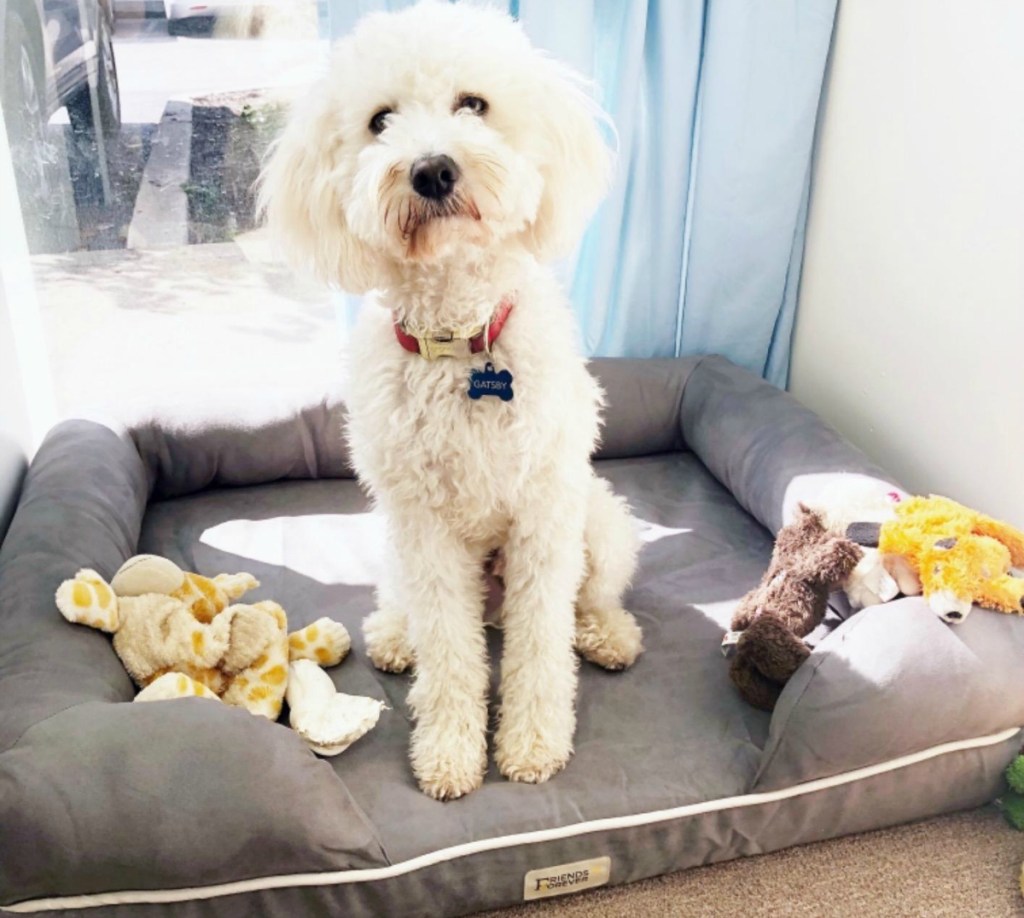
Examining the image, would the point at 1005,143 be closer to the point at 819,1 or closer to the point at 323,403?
the point at 819,1

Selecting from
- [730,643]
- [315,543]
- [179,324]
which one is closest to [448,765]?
[730,643]

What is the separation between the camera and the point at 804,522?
1.76 m

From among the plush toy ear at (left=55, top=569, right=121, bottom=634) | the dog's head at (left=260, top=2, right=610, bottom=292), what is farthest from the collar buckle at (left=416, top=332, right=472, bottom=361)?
the plush toy ear at (left=55, top=569, right=121, bottom=634)

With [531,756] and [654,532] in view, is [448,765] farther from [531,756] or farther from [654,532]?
[654,532]

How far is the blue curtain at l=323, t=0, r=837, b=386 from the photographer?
7.13 ft

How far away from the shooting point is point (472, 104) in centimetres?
126

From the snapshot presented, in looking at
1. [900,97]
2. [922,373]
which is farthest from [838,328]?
[900,97]

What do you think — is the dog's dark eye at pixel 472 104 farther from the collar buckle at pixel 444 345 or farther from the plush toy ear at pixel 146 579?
the plush toy ear at pixel 146 579

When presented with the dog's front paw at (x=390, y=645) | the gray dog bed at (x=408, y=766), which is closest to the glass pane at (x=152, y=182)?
the gray dog bed at (x=408, y=766)

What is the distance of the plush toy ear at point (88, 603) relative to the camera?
4.87ft

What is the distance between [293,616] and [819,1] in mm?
1833

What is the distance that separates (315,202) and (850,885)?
129 cm

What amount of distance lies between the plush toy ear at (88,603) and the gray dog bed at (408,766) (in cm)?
2

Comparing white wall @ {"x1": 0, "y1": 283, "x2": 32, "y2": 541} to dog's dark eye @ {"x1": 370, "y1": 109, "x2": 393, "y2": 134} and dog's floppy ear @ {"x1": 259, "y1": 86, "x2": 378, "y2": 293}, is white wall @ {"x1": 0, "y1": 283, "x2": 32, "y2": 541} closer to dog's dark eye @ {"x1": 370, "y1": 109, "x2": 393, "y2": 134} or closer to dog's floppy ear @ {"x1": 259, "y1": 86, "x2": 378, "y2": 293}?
dog's floppy ear @ {"x1": 259, "y1": 86, "x2": 378, "y2": 293}
